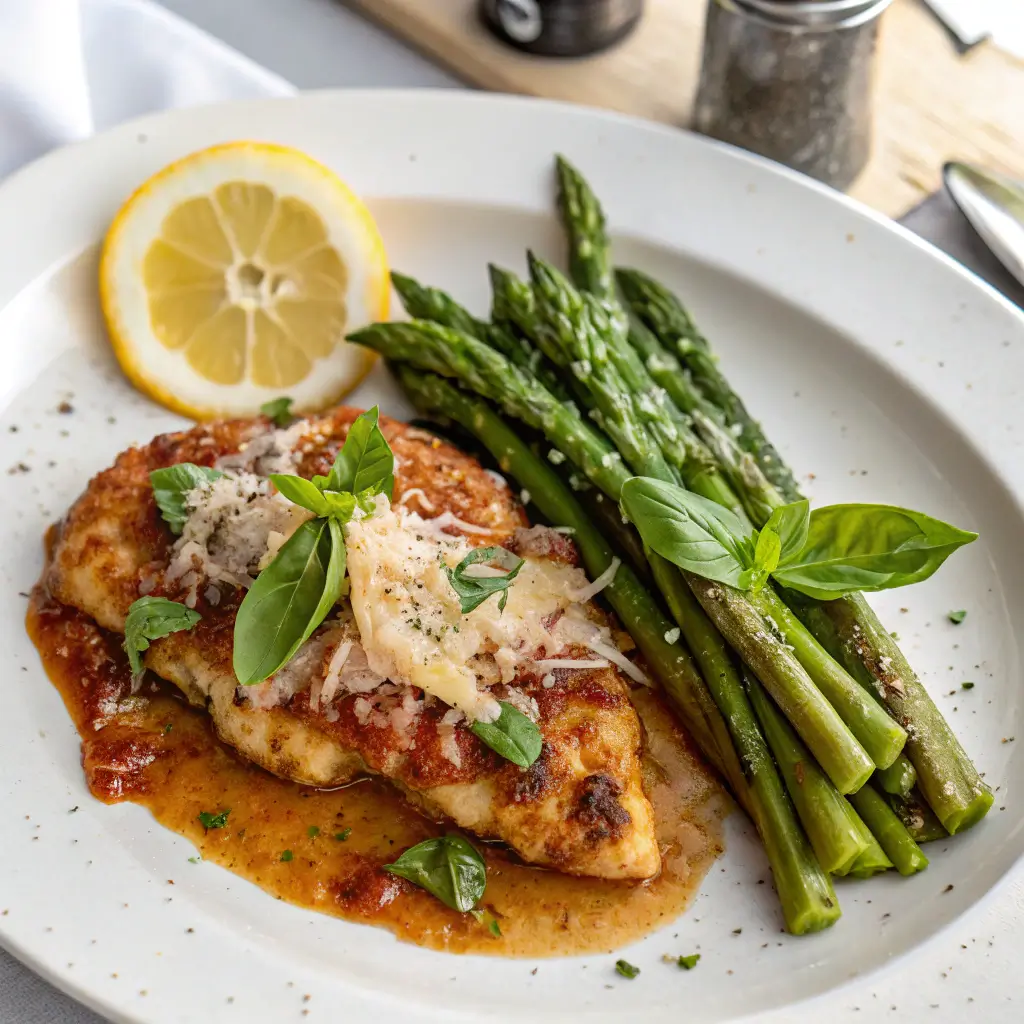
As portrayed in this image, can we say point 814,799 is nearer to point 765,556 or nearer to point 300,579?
point 765,556

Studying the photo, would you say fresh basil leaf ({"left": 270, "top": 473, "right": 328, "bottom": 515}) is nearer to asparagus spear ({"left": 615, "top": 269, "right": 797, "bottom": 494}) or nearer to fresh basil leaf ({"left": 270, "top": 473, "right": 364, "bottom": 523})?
fresh basil leaf ({"left": 270, "top": 473, "right": 364, "bottom": 523})

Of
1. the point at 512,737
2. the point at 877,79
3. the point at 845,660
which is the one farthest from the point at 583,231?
the point at 512,737

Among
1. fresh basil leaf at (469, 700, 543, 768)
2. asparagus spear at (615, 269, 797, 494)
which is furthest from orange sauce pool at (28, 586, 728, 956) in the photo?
asparagus spear at (615, 269, 797, 494)

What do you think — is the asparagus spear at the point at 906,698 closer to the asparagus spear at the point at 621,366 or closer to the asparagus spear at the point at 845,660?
the asparagus spear at the point at 845,660

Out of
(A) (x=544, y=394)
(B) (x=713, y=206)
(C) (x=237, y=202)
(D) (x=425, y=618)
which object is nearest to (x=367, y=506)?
(D) (x=425, y=618)

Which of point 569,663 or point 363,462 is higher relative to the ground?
point 363,462

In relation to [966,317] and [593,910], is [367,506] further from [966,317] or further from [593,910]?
[966,317]
